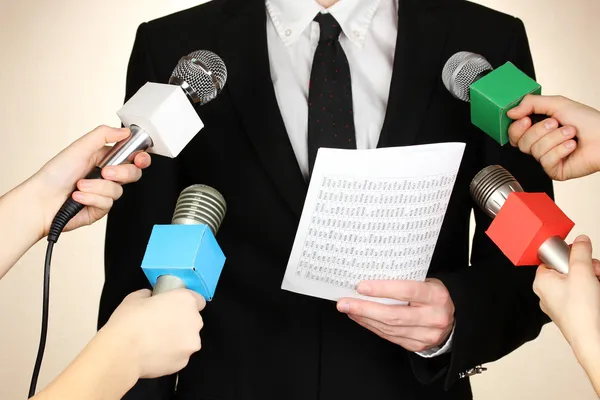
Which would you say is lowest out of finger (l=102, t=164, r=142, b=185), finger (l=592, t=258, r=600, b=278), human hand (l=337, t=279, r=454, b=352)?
human hand (l=337, t=279, r=454, b=352)

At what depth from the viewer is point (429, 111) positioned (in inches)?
55.6

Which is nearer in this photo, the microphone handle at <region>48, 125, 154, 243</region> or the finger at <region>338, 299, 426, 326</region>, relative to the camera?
the microphone handle at <region>48, 125, 154, 243</region>

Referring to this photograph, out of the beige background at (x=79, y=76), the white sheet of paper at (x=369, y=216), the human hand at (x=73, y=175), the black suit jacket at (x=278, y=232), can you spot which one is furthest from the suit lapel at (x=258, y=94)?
the beige background at (x=79, y=76)

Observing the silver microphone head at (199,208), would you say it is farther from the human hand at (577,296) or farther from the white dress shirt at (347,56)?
the human hand at (577,296)

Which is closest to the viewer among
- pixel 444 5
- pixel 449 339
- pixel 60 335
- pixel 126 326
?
pixel 126 326

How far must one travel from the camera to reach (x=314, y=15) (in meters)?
1.45

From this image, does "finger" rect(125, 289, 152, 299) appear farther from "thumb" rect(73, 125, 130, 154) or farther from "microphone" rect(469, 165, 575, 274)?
"microphone" rect(469, 165, 575, 274)

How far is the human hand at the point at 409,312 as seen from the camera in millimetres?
1219

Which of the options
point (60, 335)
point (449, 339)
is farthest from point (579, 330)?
point (60, 335)

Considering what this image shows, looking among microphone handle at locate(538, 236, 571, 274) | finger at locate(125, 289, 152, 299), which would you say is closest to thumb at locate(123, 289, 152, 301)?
finger at locate(125, 289, 152, 299)

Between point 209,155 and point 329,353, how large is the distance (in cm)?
43

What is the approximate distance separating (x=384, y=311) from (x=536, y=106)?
0.40 m

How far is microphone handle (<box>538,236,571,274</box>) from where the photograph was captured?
1045 millimetres

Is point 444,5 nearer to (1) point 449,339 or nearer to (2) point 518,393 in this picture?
(1) point 449,339
